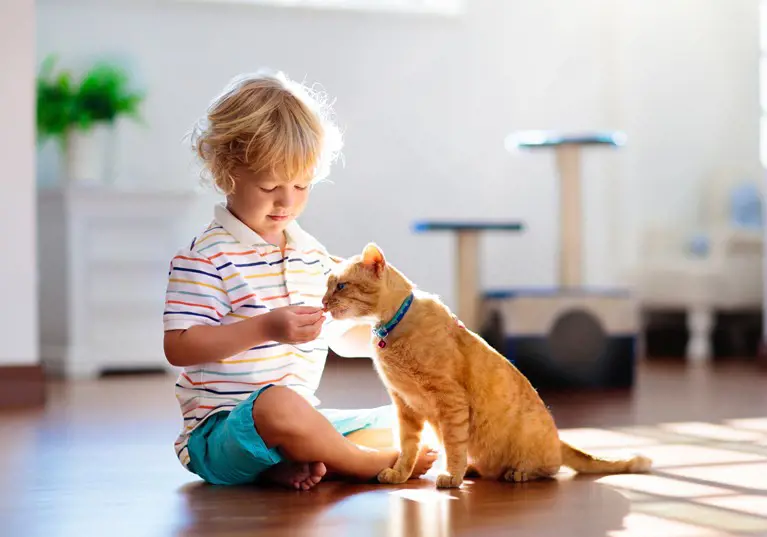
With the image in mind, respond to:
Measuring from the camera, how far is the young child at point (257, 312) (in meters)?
1.83

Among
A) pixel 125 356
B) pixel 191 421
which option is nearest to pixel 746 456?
pixel 191 421

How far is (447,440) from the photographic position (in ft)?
6.01

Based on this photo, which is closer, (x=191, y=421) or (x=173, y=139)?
(x=191, y=421)

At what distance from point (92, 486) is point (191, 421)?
24 centimetres

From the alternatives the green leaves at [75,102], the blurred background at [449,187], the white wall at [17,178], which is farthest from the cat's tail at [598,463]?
the green leaves at [75,102]

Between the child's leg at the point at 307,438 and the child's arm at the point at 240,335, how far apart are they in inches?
3.8

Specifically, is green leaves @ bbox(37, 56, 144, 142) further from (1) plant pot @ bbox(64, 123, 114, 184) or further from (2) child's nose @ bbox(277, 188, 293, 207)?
(2) child's nose @ bbox(277, 188, 293, 207)

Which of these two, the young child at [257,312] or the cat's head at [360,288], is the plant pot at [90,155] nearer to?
the young child at [257,312]

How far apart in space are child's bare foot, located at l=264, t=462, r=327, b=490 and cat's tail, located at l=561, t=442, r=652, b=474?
45cm

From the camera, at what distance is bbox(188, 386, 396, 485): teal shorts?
1.82 meters

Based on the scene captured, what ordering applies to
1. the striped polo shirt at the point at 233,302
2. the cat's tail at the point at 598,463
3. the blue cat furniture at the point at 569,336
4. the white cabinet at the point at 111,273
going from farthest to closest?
the white cabinet at the point at 111,273 < the blue cat furniture at the point at 569,336 < the cat's tail at the point at 598,463 < the striped polo shirt at the point at 233,302

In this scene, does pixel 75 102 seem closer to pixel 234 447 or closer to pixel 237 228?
pixel 237 228

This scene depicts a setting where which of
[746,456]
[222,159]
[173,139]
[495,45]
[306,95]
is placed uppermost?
[495,45]

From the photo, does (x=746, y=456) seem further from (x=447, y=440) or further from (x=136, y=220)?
(x=136, y=220)
